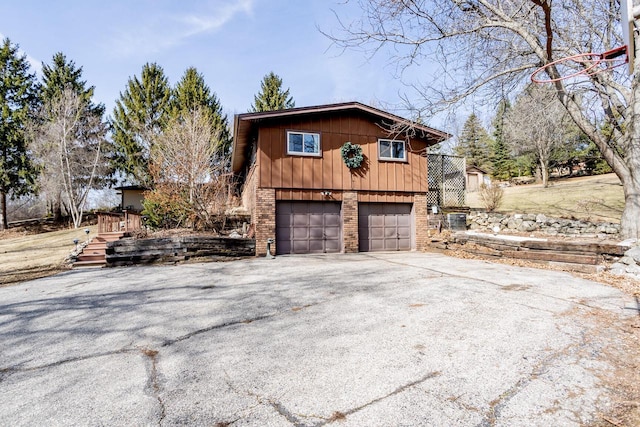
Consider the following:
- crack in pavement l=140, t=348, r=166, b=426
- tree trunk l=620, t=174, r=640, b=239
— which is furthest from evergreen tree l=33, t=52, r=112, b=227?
tree trunk l=620, t=174, r=640, b=239

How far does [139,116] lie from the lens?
78.4 ft

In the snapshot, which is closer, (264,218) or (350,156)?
(264,218)

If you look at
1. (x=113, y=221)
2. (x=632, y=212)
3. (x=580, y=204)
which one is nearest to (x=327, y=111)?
(x=632, y=212)

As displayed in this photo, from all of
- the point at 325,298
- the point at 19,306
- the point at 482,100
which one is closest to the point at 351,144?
the point at 482,100

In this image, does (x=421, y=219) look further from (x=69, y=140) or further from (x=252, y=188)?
(x=69, y=140)

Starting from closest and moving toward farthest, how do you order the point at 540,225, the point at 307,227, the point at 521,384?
the point at 521,384
the point at 307,227
the point at 540,225

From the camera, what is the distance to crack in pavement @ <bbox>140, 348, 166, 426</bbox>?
6.66 feet

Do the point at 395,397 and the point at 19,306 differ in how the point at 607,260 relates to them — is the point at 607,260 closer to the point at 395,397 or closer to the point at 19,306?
the point at 395,397

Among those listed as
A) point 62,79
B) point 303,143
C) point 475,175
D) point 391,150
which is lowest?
point 391,150

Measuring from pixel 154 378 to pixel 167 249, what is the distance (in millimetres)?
7135

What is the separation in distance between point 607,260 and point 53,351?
8811mm

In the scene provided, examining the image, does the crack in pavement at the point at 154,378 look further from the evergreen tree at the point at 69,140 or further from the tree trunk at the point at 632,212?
the evergreen tree at the point at 69,140

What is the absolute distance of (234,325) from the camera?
3.63 metres

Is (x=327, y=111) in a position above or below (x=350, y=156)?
above
